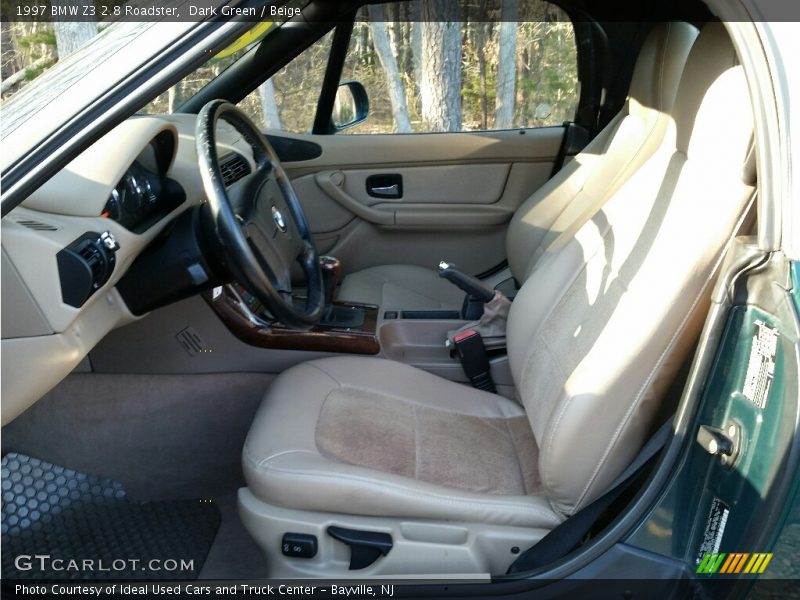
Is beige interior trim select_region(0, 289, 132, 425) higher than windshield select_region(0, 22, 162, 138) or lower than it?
lower

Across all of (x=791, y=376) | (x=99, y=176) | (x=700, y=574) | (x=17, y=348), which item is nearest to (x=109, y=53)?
(x=99, y=176)

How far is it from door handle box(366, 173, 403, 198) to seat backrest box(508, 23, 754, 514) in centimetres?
141

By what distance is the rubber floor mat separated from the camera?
1.67m

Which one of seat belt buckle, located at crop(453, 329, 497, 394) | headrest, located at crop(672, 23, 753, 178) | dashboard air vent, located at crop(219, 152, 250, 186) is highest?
headrest, located at crop(672, 23, 753, 178)

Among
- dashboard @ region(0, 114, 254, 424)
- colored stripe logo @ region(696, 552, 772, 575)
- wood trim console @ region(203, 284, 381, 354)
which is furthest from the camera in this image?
wood trim console @ region(203, 284, 381, 354)

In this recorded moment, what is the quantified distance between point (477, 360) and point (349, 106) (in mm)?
1289

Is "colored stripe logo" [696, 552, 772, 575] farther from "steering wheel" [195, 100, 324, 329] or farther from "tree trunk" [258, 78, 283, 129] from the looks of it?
"tree trunk" [258, 78, 283, 129]

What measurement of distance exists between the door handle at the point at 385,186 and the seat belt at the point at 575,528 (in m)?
1.79

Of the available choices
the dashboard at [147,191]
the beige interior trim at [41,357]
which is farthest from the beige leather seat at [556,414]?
the dashboard at [147,191]

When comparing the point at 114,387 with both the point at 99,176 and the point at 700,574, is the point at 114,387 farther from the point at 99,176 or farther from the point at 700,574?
the point at 700,574

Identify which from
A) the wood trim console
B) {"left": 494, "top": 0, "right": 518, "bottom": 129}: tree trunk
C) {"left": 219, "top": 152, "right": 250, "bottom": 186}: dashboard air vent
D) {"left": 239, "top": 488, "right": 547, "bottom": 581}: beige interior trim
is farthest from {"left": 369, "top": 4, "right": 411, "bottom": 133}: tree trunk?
{"left": 239, "top": 488, "right": 547, "bottom": 581}: beige interior trim

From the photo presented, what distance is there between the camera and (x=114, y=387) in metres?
1.93

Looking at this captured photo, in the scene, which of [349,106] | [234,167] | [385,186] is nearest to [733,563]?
[234,167]

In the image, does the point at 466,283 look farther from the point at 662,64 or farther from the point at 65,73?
the point at 65,73
